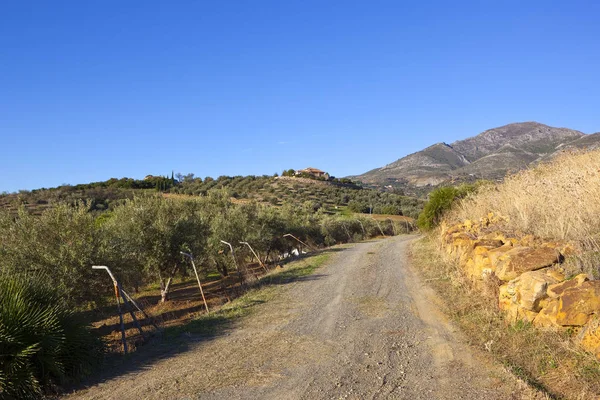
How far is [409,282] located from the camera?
14.4m

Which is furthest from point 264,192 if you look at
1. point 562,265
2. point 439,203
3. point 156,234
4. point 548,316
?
point 548,316

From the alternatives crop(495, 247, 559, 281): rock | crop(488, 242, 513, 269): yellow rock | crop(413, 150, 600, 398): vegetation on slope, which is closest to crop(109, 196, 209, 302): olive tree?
crop(413, 150, 600, 398): vegetation on slope

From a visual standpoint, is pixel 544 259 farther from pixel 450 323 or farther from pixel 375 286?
pixel 375 286

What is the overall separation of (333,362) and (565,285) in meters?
3.76

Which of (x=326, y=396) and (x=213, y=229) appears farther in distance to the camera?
(x=213, y=229)

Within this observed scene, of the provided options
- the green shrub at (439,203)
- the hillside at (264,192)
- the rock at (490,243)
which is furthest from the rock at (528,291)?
the hillside at (264,192)

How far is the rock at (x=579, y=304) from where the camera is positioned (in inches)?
233

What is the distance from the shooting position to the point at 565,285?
21.7 feet

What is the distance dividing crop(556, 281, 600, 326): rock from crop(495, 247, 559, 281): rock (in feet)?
4.58

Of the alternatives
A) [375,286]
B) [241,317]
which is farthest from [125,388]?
[375,286]

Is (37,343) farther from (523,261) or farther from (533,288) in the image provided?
(523,261)

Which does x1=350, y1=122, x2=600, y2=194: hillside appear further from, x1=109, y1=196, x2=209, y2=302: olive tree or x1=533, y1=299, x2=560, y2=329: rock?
x1=533, y1=299, x2=560, y2=329: rock

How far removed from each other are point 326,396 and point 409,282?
29.4ft

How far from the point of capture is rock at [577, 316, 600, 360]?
5550 millimetres
